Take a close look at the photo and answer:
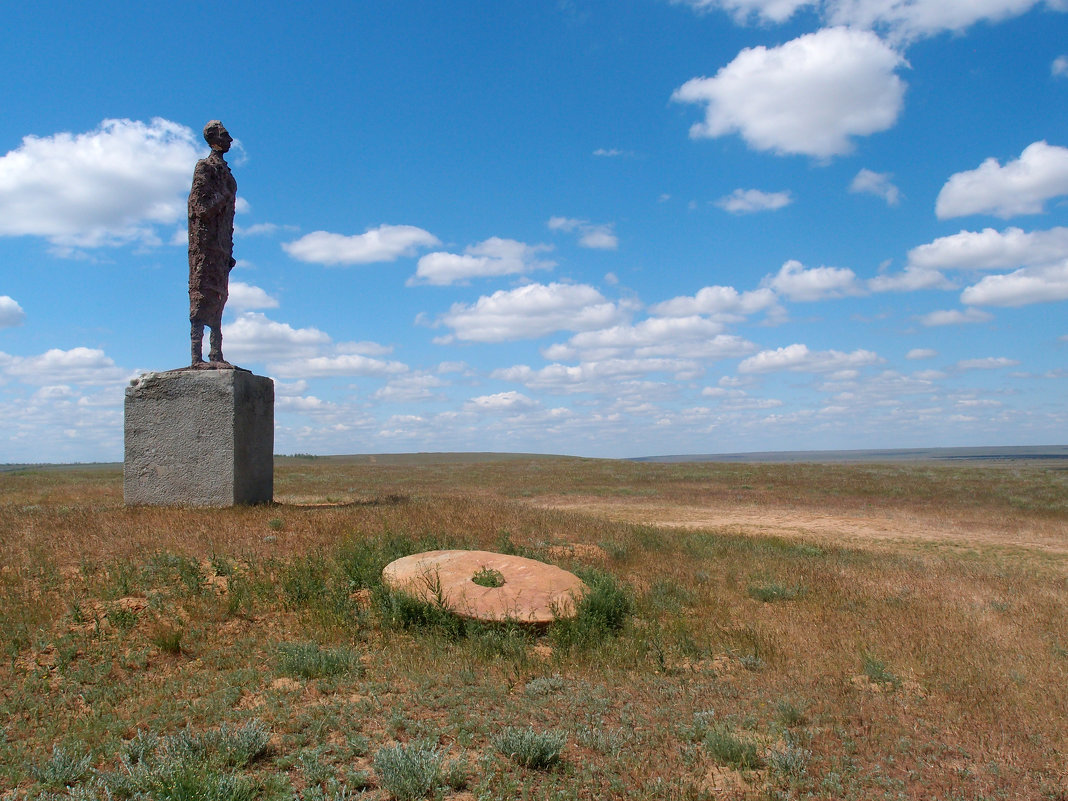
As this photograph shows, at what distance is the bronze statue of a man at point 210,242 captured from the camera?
12.4 metres

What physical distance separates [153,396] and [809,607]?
10.7m

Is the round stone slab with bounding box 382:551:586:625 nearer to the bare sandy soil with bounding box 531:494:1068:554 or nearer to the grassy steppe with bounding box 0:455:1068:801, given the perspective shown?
the grassy steppe with bounding box 0:455:1068:801

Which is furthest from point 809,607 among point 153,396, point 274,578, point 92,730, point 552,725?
point 153,396

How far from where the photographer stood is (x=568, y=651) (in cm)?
607

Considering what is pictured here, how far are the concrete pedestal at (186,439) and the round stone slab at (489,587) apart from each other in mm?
5181

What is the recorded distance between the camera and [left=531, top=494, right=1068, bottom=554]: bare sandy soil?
15477 mm

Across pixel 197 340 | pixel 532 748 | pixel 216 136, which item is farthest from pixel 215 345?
pixel 532 748

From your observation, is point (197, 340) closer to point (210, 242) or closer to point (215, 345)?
point (215, 345)

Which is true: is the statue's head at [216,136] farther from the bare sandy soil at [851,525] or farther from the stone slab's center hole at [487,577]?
the bare sandy soil at [851,525]

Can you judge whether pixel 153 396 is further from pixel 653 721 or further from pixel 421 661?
pixel 653 721

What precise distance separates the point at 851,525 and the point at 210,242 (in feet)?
54.6

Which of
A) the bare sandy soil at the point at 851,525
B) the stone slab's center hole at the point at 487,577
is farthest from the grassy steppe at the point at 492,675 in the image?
the bare sandy soil at the point at 851,525

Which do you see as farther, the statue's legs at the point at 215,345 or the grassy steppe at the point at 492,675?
the statue's legs at the point at 215,345

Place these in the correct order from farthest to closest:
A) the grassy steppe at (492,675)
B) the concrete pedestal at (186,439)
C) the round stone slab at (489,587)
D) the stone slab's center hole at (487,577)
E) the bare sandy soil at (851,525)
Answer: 1. the bare sandy soil at (851,525)
2. the concrete pedestal at (186,439)
3. the stone slab's center hole at (487,577)
4. the round stone slab at (489,587)
5. the grassy steppe at (492,675)
